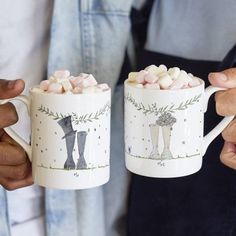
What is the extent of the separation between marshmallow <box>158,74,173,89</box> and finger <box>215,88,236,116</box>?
0.08 metres

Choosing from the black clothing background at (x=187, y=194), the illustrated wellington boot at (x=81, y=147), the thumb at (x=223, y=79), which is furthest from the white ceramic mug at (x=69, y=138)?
the black clothing background at (x=187, y=194)

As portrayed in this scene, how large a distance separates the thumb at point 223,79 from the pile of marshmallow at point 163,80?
2 centimetres

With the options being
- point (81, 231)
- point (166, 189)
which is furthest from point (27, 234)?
point (166, 189)

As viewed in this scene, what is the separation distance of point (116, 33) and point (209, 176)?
10.3 inches

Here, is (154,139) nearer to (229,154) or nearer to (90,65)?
(229,154)

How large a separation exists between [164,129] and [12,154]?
0.66 feet

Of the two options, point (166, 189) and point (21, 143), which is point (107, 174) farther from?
point (166, 189)

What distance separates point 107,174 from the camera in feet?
2.67

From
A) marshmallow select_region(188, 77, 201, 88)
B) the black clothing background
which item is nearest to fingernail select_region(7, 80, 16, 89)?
marshmallow select_region(188, 77, 201, 88)

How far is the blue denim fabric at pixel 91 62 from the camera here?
1.02 m

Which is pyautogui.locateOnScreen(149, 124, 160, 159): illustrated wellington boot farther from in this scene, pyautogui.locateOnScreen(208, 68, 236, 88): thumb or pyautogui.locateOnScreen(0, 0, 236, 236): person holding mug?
pyautogui.locateOnScreen(0, 0, 236, 236): person holding mug

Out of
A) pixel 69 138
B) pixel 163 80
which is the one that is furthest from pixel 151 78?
pixel 69 138

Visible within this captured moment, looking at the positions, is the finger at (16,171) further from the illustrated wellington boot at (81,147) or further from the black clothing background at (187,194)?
the black clothing background at (187,194)

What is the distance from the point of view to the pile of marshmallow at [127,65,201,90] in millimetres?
758
